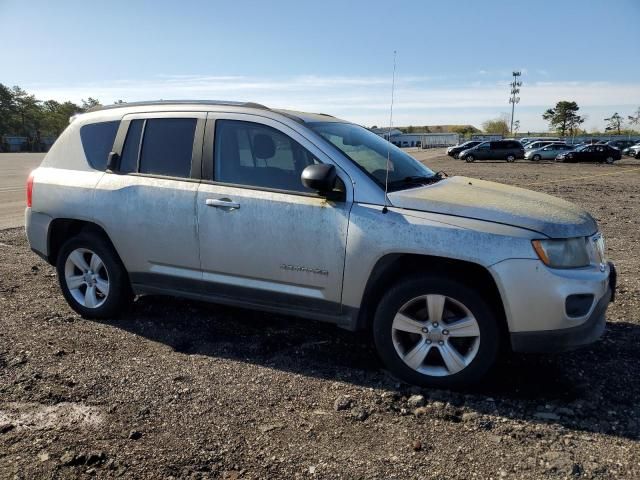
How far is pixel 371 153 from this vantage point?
4.22 metres

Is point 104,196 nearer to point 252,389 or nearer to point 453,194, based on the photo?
point 252,389

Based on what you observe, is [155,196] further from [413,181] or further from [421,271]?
[421,271]

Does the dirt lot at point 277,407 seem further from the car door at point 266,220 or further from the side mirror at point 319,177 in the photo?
the side mirror at point 319,177

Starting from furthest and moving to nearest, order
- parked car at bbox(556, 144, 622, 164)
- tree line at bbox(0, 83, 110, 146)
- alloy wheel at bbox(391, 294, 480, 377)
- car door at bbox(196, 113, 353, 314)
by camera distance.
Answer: tree line at bbox(0, 83, 110, 146) → parked car at bbox(556, 144, 622, 164) → car door at bbox(196, 113, 353, 314) → alloy wheel at bbox(391, 294, 480, 377)

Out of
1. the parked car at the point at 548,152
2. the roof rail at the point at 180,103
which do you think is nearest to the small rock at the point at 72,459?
the roof rail at the point at 180,103

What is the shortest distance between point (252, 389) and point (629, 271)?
515cm

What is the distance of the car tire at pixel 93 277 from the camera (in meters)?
4.64

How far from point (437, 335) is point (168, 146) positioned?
8.56 ft

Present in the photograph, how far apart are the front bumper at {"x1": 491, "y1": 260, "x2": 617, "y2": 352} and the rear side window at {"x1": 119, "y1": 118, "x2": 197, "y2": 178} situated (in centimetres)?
255

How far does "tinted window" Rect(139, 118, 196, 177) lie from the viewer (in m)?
4.33

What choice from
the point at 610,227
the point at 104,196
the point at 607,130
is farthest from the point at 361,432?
the point at 607,130

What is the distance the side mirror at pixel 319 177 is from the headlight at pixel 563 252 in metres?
1.31

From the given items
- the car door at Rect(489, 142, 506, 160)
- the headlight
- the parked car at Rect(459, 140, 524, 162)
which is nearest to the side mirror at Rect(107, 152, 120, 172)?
the headlight

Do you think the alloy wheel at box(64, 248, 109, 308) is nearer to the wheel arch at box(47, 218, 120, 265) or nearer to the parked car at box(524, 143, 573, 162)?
the wheel arch at box(47, 218, 120, 265)
